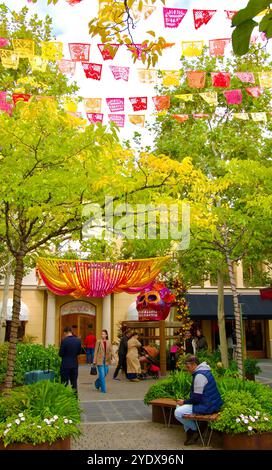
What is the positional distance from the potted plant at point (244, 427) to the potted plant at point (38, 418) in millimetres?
2039

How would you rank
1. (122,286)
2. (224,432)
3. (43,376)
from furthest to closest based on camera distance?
(122,286) < (43,376) < (224,432)

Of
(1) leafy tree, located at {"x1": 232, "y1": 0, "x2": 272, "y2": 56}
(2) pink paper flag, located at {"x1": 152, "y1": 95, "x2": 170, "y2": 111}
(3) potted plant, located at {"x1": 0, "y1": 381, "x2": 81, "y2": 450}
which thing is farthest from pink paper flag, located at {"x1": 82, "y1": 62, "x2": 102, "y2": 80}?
(1) leafy tree, located at {"x1": 232, "y1": 0, "x2": 272, "y2": 56}

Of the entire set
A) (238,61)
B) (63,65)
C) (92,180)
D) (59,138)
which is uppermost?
(238,61)

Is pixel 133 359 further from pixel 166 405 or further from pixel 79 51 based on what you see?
pixel 79 51

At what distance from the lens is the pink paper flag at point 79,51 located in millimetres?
Answer: 10211

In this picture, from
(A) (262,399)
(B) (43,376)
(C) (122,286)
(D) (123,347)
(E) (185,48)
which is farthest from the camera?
(D) (123,347)

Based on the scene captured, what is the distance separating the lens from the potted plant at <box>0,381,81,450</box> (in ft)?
17.5

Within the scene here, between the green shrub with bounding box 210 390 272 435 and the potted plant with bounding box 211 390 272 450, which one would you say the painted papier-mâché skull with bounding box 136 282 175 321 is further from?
the potted plant with bounding box 211 390 272 450

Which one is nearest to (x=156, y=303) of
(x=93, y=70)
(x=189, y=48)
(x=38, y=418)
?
(x=93, y=70)

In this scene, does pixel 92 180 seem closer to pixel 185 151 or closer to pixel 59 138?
pixel 59 138

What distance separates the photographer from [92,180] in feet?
22.8

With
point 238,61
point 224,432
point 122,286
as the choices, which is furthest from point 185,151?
point 224,432

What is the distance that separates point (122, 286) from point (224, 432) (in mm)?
8107

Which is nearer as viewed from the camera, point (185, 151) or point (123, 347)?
point (123, 347)
